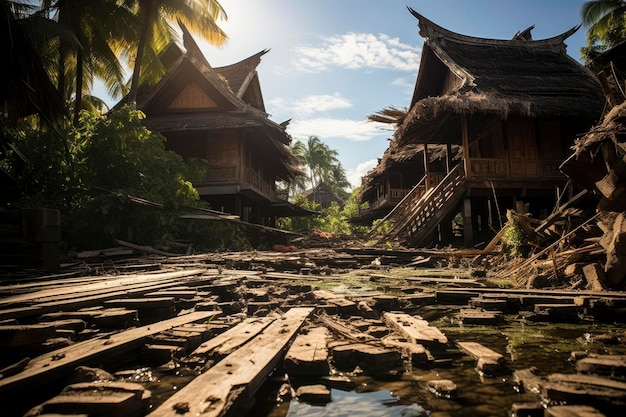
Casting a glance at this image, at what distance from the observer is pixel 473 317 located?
299 cm

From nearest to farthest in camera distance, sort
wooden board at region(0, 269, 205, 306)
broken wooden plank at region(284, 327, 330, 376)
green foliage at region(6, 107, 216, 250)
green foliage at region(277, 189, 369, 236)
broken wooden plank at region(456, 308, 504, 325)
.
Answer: broken wooden plank at region(284, 327, 330, 376) → wooden board at region(0, 269, 205, 306) → broken wooden plank at region(456, 308, 504, 325) → green foliage at region(6, 107, 216, 250) → green foliage at region(277, 189, 369, 236)

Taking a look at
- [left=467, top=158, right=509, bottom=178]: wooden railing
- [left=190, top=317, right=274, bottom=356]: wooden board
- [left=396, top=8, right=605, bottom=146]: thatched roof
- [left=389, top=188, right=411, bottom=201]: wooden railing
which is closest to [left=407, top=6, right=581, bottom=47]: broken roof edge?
[left=396, top=8, right=605, bottom=146]: thatched roof

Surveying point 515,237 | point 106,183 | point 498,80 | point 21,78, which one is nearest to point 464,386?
point 515,237

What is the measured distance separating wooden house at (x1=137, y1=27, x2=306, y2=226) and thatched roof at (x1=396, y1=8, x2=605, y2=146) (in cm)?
599

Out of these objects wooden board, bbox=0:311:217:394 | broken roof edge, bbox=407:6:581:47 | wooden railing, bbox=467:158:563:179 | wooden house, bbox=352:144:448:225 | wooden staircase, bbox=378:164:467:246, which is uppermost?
broken roof edge, bbox=407:6:581:47

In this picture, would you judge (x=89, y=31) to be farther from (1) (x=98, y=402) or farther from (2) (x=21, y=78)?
(1) (x=98, y=402)

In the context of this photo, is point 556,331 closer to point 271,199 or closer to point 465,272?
point 465,272

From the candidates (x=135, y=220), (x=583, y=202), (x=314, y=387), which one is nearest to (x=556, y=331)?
(x=314, y=387)

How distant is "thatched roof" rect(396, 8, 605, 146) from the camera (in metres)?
10.9

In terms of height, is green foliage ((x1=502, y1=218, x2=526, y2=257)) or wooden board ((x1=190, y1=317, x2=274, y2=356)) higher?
green foliage ((x1=502, y1=218, x2=526, y2=257))

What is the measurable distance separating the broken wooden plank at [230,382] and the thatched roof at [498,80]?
33.4 ft

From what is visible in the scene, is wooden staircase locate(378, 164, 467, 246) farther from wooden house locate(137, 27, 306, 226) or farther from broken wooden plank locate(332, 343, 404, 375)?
broken wooden plank locate(332, 343, 404, 375)

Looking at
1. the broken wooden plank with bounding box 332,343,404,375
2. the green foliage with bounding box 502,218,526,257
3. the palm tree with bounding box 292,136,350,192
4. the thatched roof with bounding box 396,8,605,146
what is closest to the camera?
the broken wooden plank with bounding box 332,343,404,375

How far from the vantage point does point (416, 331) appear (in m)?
2.39
